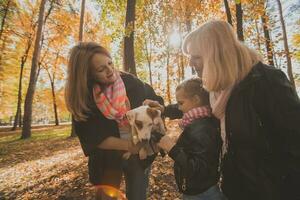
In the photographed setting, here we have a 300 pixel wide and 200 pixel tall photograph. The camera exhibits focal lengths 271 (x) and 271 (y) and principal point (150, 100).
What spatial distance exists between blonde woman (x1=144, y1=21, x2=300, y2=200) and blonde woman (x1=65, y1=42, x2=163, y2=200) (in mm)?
872

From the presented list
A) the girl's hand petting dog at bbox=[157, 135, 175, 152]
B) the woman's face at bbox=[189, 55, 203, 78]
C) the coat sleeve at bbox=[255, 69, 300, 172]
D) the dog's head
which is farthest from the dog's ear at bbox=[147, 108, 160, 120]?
the coat sleeve at bbox=[255, 69, 300, 172]

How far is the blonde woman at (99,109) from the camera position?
2.56 meters

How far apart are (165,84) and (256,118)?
21076 millimetres

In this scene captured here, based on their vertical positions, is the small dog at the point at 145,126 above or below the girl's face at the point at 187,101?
below

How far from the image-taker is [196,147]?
2086 mm

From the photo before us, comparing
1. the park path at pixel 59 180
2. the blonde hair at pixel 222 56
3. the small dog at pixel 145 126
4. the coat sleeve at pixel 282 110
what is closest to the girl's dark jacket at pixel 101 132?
the small dog at pixel 145 126

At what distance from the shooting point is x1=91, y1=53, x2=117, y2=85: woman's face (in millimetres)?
2602

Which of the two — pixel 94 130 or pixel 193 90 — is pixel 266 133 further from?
pixel 94 130

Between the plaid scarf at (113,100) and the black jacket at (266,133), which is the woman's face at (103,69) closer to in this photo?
the plaid scarf at (113,100)

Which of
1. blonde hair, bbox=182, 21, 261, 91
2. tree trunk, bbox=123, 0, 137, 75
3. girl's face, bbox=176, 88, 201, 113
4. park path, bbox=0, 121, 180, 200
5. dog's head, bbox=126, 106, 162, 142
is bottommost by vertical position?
park path, bbox=0, 121, 180, 200

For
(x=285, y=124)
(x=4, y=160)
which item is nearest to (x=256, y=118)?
(x=285, y=124)

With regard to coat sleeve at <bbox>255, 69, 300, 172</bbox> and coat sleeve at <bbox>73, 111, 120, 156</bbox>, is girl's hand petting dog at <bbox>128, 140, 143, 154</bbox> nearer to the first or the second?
coat sleeve at <bbox>73, 111, 120, 156</bbox>

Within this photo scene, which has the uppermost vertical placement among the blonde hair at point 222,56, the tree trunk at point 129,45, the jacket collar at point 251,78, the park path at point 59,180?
the tree trunk at point 129,45

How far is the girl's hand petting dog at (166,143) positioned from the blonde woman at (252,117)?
415 millimetres
